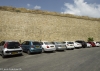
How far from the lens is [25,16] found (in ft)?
76.4

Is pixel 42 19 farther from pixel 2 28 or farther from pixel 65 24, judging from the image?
pixel 2 28

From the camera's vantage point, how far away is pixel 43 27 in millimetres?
24703

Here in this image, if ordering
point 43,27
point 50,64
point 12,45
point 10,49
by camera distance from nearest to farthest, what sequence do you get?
point 50,64 → point 10,49 → point 12,45 → point 43,27

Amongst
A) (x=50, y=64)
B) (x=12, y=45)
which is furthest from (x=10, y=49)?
(x=50, y=64)

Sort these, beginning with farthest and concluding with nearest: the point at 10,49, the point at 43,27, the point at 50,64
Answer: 1. the point at 43,27
2. the point at 10,49
3. the point at 50,64

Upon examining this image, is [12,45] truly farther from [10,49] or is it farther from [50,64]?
[50,64]

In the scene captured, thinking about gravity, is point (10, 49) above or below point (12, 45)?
below

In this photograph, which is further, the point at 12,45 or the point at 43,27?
the point at 43,27

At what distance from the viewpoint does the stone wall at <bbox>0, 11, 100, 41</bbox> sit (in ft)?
70.2

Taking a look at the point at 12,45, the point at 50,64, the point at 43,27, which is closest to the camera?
the point at 50,64

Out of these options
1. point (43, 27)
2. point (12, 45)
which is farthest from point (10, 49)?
point (43, 27)

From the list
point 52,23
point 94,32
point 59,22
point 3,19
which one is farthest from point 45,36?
point 94,32

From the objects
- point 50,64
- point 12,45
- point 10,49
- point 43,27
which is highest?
point 43,27

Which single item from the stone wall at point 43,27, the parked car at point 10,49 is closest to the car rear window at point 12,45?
the parked car at point 10,49
